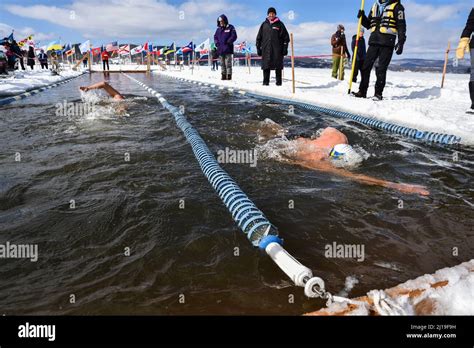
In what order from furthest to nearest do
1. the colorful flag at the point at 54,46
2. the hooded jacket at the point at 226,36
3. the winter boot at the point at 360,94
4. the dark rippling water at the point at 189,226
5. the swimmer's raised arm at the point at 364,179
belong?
the colorful flag at the point at 54,46 → the hooded jacket at the point at 226,36 → the winter boot at the point at 360,94 → the swimmer's raised arm at the point at 364,179 → the dark rippling water at the point at 189,226

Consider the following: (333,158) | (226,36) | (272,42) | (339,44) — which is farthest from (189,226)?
(339,44)

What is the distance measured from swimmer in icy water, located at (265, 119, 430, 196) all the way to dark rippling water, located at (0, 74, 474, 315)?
19 cm

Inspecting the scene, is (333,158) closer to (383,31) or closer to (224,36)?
(383,31)

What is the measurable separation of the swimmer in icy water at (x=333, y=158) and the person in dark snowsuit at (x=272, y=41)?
6545 millimetres

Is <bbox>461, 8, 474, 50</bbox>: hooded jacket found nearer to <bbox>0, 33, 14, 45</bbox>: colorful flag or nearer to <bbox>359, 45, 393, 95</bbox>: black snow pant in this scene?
<bbox>359, 45, 393, 95</bbox>: black snow pant

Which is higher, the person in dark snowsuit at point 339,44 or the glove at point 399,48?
the person in dark snowsuit at point 339,44

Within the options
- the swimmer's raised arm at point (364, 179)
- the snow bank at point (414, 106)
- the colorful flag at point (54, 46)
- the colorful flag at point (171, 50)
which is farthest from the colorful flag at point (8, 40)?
the swimmer's raised arm at point (364, 179)

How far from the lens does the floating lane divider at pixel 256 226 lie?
183 cm

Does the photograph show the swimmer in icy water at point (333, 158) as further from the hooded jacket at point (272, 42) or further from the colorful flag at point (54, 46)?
the colorful flag at point (54, 46)

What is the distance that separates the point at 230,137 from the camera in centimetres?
580

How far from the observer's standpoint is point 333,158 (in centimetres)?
432

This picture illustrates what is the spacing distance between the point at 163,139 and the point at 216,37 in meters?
8.92

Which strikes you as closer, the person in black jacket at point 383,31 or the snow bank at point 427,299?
the snow bank at point 427,299

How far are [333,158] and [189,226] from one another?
7.83 feet
